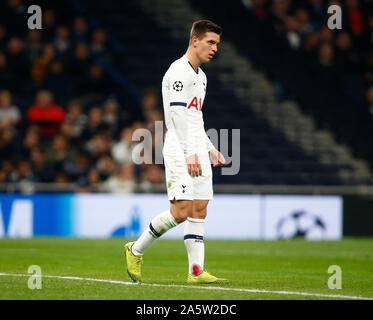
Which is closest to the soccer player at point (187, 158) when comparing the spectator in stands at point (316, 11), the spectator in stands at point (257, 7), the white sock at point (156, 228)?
the white sock at point (156, 228)

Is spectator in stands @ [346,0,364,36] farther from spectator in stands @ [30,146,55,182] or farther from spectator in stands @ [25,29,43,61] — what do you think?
spectator in stands @ [30,146,55,182]

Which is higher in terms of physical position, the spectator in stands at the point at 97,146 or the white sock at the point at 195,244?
the spectator in stands at the point at 97,146

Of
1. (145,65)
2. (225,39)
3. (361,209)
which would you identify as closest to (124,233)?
(361,209)

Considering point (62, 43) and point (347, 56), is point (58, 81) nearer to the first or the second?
point (62, 43)

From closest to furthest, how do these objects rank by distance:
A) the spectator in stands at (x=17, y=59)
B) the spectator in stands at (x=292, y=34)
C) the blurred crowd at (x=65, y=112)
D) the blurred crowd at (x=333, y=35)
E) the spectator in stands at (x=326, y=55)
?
1. the blurred crowd at (x=65, y=112)
2. the spectator in stands at (x=17, y=59)
3. the blurred crowd at (x=333, y=35)
4. the spectator in stands at (x=326, y=55)
5. the spectator in stands at (x=292, y=34)

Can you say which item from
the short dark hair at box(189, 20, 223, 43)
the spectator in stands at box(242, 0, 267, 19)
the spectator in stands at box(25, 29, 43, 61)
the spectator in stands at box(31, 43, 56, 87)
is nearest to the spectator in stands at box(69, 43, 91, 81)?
the spectator in stands at box(31, 43, 56, 87)

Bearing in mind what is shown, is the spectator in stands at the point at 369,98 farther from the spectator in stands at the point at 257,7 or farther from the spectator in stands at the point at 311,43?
the spectator in stands at the point at 257,7

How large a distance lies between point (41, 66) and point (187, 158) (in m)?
12.3

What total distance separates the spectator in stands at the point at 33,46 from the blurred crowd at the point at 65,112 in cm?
2

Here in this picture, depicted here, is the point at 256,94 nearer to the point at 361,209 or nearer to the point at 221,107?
the point at 221,107

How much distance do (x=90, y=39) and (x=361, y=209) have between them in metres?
7.45

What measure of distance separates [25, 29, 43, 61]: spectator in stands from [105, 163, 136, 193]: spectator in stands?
12.6 ft

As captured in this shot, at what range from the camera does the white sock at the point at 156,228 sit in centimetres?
857

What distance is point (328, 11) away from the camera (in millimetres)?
22844
